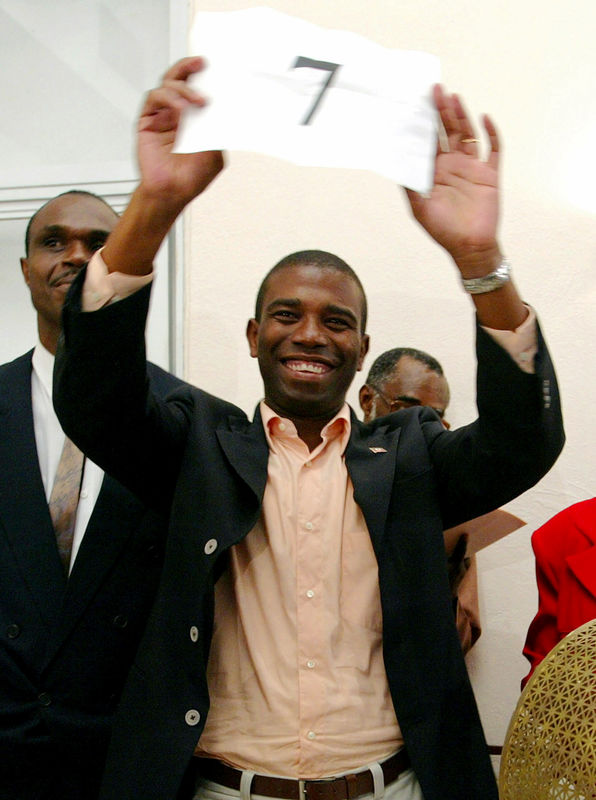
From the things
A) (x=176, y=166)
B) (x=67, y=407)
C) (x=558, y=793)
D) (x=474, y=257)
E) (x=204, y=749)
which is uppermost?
(x=176, y=166)

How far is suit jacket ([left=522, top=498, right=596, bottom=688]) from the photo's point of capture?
5.65ft

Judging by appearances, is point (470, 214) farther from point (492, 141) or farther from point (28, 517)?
point (28, 517)

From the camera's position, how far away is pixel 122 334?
1273 millimetres

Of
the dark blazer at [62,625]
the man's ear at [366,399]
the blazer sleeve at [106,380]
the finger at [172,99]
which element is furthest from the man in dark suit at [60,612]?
the man's ear at [366,399]

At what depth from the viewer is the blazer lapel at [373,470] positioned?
1379 millimetres

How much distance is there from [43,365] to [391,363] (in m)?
1.02

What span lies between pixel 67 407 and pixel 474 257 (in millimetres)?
628

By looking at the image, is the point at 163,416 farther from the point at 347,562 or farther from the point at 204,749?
the point at 204,749

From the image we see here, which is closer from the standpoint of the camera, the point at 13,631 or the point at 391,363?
the point at 13,631

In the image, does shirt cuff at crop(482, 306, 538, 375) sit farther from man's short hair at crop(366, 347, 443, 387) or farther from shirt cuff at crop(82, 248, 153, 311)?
man's short hair at crop(366, 347, 443, 387)

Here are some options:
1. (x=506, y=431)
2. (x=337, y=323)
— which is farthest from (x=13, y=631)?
(x=506, y=431)

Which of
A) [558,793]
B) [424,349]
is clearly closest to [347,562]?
[558,793]

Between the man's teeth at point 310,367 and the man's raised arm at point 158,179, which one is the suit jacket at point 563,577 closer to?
the man's teeth at point 310,367

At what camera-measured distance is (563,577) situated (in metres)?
1.80
